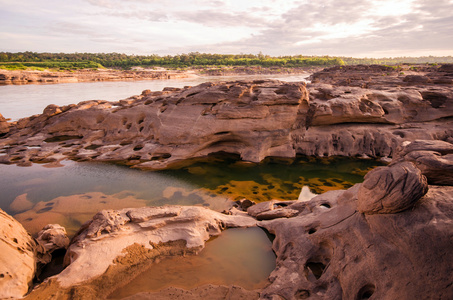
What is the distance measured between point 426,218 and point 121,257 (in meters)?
5.85

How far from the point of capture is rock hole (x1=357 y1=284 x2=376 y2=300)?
4207 mm

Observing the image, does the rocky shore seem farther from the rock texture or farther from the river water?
the river water

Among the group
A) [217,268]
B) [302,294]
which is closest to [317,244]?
[302,294]

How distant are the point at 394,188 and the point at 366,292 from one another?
179 cm

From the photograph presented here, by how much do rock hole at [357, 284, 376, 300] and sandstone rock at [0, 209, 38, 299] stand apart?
19.7 feet

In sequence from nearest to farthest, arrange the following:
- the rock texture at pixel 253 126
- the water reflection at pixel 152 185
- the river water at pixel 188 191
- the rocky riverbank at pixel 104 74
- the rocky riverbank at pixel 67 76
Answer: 1. the river water at pixel 188 191
2. the water reflection at pixel 152 185
3. the rock texture at pixel 253 126
4. the rocky riverbank at pixel 67 76
5. the rocky riverbank at pixel 104 74

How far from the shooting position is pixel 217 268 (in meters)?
5.75

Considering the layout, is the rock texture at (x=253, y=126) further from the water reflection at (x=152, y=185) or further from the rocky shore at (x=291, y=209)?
the water reflection at (x=152, y=185)

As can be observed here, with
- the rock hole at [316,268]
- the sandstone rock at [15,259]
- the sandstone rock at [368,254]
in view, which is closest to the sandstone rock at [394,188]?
the sandstone rock at [368,254]

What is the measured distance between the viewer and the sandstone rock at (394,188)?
13.2 feet

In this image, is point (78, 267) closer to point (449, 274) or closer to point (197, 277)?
point (197, 277)

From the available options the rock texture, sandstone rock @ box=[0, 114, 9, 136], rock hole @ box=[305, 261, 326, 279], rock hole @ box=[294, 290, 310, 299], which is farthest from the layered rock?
sandstone rock @ box=[0, 114, 9, 136]

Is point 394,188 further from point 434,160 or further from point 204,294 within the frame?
point 204,294

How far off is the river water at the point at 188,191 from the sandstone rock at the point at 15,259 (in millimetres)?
1775
